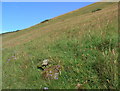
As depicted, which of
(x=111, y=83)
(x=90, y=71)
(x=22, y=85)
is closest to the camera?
(x=111, y=83)

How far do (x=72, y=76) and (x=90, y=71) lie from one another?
54cm

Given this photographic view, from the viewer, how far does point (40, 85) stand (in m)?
3.43

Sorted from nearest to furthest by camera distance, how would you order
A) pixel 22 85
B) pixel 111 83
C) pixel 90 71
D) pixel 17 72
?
pixel 111 83 → pixel 90 71 → pixel 22 85 → pixel 17 72

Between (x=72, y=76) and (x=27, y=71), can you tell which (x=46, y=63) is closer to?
(x=27, y=71)

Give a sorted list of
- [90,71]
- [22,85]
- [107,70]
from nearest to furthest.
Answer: [107,70] → [90,71] → [22,85]

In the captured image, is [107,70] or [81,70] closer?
[107,70]

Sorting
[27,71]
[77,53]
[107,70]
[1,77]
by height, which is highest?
[77,53]

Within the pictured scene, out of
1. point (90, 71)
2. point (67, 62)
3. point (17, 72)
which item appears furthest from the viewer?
point (17, 72)

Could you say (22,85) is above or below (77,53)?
below

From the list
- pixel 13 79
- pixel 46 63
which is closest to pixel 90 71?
pixel 46 63

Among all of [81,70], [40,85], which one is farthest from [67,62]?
[40,85]

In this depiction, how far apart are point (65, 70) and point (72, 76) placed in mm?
446

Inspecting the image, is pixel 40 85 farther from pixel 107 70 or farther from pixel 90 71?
pixel 107 70

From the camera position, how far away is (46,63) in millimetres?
4660
